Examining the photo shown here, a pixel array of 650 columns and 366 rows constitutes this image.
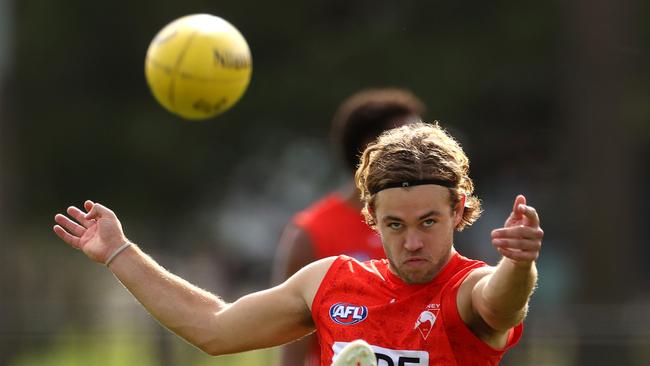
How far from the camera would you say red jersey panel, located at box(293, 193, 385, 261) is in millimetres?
6566

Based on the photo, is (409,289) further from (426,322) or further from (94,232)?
(94,232)

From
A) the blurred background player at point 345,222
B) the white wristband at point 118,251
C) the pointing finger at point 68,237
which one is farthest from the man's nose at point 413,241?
the blurred background player at point 345,222

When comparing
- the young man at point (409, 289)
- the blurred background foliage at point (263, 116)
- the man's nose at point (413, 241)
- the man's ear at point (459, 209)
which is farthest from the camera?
the blurred background foliage at point (263, 116)

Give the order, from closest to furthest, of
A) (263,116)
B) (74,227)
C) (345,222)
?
1. (74,227)
2. (345,222)
3. (263,116)

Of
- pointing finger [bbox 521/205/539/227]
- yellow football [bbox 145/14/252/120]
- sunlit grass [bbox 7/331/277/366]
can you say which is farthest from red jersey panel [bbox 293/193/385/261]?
sunlit grass [bbox 7/331/277/366]

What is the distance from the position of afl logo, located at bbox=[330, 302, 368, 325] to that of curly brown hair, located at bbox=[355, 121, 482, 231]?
33cm

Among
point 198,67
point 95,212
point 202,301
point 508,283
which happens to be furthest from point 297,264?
point 508,283

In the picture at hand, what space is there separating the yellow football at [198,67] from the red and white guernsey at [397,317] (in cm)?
179

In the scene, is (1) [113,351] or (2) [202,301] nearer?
(2) [202,301]

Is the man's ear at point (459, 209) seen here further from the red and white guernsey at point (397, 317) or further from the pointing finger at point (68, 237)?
the pointing finger at point (68, 237)

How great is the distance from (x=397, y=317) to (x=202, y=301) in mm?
883

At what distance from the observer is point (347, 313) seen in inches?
192

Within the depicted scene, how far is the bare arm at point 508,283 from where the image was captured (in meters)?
4.36

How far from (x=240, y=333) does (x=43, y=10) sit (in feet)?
58.3
